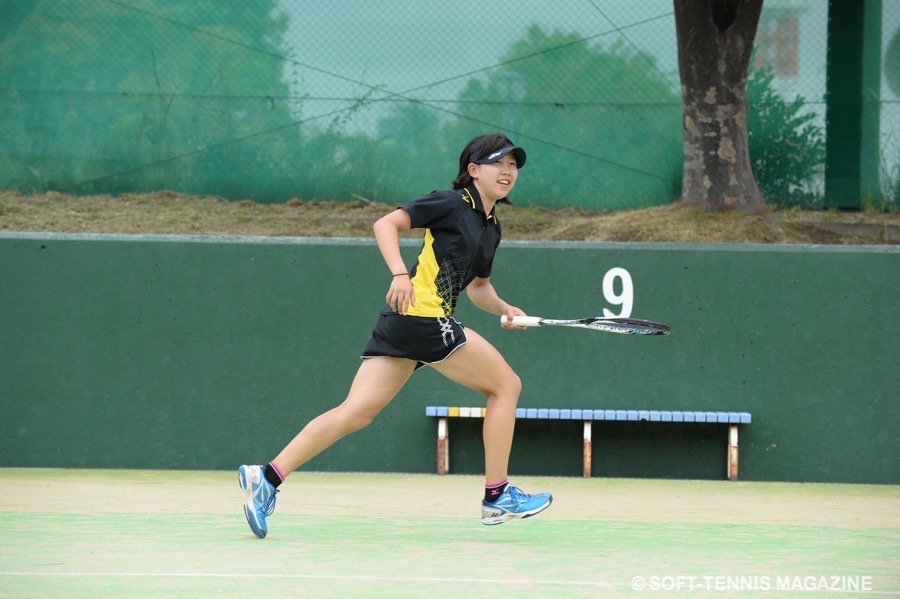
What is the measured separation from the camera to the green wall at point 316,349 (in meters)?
8.03

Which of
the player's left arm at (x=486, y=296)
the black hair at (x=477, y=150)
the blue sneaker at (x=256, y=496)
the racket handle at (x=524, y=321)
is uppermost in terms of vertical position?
the black hair at (x=477, y=150)

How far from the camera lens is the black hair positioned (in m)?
5.54

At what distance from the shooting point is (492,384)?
5.52 metres

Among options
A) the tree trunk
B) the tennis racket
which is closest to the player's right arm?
the tennis racket

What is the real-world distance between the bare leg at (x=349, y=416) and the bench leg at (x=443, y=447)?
2518mm

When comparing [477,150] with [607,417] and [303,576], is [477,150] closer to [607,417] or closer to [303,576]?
[303,576]

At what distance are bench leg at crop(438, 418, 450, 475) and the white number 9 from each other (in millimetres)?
1267

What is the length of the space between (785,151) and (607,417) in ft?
12.8

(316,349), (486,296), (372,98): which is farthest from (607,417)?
(372,98)

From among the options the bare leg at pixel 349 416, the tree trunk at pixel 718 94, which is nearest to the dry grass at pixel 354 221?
the tree trunk at pixel 718 94

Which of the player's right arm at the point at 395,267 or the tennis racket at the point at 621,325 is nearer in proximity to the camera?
the player's right arm at the point at 395,267

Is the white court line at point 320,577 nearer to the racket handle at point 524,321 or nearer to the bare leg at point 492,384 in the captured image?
the bare leg at point 492,384

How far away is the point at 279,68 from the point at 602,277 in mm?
4126

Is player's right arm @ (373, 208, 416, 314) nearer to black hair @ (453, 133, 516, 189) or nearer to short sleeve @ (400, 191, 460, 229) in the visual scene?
short sleeve @ (400, 191, 460, 229)
